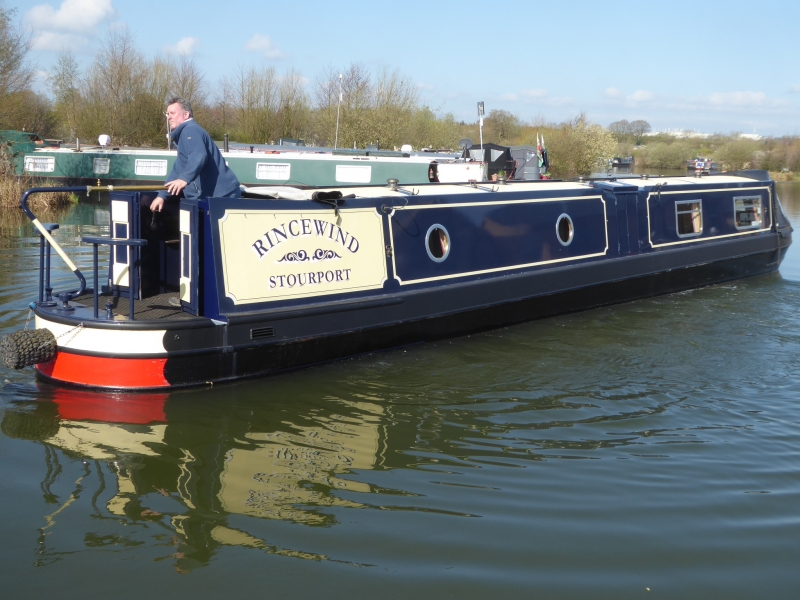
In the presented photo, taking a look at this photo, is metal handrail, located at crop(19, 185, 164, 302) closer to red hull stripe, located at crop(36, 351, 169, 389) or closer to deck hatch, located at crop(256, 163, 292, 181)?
red hull stripe, located at crop(36, 351, 169, 389)

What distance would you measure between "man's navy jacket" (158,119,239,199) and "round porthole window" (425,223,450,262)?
2.06m

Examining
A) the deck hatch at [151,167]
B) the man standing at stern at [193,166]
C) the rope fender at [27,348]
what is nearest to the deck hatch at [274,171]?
the deck hatch at [151,167]

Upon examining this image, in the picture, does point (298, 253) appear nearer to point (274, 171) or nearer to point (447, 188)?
point (447, 188)

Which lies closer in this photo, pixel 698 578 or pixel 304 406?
pixel 698 578

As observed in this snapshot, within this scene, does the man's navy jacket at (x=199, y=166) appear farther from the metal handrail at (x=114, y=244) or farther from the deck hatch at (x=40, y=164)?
the deck hatch at (x=40, y=164)

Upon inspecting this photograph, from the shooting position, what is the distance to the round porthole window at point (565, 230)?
363 inches

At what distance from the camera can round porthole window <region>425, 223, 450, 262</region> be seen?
777cm

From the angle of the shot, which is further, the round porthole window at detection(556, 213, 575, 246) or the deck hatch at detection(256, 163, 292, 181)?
the deck hatch at detection(256, 163, 292, 181)

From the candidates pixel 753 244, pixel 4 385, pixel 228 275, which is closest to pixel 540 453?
pixel 228 275

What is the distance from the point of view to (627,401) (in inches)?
249

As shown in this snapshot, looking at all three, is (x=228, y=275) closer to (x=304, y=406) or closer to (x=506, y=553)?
(x=304, y=406)

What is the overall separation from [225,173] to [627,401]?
12.5ft

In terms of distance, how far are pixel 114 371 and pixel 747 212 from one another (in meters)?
10.2

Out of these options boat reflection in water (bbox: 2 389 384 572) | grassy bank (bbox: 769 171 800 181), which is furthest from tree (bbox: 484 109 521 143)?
boat reflection in water (bbox: 2 389 384 572)
